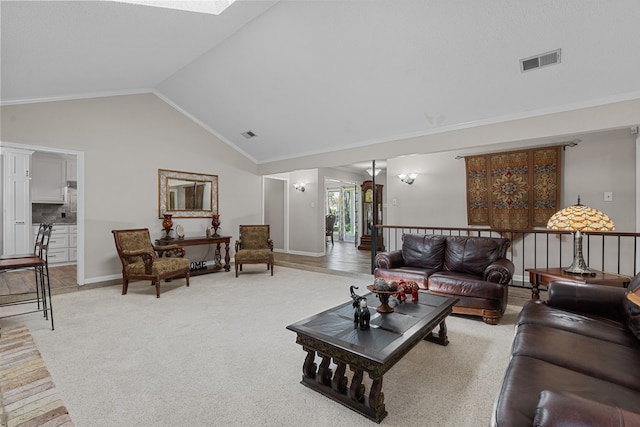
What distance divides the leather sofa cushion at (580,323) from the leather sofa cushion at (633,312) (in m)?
0.04

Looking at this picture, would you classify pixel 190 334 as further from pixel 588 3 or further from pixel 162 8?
pixel 588 3

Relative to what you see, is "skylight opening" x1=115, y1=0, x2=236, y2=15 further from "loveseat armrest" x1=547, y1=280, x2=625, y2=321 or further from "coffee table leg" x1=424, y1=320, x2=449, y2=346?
"loveseat armrest" x1=547, y1=280, x2=625, y2=321

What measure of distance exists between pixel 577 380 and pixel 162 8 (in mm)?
4094

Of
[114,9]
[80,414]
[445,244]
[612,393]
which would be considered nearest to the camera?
[612,393]

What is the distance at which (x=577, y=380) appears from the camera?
1.27 meters

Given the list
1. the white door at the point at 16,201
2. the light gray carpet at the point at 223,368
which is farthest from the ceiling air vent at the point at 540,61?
the white door at the point at 16,201

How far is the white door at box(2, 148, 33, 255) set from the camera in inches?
198

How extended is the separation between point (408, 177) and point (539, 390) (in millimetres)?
5441

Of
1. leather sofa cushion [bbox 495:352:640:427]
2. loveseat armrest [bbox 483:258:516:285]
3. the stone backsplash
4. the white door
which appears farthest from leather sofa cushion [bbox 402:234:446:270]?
the stone backsplash

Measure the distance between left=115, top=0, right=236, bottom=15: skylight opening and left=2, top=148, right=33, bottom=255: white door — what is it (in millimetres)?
4205

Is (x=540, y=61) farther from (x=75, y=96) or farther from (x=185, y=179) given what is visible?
(x=75, y=96)

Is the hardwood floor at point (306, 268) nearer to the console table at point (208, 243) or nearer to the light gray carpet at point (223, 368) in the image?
the light gray carpet at point (223, 368)

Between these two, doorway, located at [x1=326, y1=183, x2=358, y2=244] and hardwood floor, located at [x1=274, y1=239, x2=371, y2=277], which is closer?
hardwood floor, located at [x1=274, y1=239, x2=371, y2=277]

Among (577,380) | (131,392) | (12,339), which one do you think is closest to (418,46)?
(577,380)
